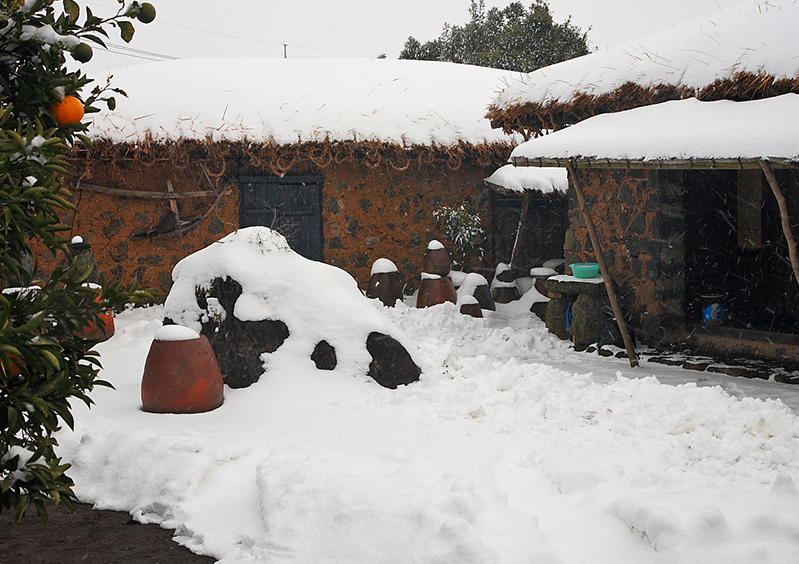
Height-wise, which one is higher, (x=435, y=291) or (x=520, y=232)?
(x=520, y=232)

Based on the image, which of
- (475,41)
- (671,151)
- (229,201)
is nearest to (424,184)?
(229,201)

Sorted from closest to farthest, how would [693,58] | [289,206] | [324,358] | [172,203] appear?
[324,358]
[693,58]
[172,203]
[289,206]

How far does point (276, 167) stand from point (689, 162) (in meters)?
5.68

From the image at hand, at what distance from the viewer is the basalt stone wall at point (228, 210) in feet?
29.6

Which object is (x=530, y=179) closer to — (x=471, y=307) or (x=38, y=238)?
(x=471, y=307)

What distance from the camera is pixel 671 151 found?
5121 millimetres

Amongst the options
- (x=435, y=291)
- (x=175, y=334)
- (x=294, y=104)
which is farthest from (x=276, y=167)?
(x=175, y=334)

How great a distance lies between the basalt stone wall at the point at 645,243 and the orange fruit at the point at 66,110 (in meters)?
5.47

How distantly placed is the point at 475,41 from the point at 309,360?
18.6m

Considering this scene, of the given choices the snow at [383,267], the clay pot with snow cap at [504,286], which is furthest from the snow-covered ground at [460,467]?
the clay pot with snow cap at [504,286]

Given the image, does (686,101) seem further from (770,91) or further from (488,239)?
(488,239)

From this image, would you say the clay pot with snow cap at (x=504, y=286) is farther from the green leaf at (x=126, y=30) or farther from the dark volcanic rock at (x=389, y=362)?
the green leaf at (x=126, y=30)

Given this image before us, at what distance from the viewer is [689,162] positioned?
195 inches

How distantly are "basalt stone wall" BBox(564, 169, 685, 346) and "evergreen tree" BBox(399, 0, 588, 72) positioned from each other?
12.8 metres
